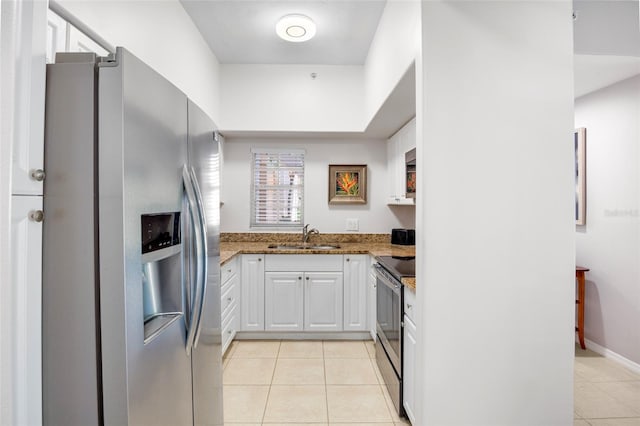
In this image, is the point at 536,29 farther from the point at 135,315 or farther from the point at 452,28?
the point at 135,315

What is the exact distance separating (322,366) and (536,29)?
262cm

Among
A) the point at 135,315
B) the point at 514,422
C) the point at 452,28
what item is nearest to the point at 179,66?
the point at 452,28

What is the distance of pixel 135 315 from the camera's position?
0.96 m

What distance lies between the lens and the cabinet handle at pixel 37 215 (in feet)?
2.85

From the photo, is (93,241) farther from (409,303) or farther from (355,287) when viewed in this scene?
(355,287)

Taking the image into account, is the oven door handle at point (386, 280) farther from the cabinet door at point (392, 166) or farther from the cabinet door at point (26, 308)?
the cabinet door at point (26, 308)

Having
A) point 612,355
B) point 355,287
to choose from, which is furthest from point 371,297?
point 612,355

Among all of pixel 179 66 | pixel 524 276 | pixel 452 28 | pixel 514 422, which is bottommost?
pixel 514 422

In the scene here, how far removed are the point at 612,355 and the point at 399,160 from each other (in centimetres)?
245

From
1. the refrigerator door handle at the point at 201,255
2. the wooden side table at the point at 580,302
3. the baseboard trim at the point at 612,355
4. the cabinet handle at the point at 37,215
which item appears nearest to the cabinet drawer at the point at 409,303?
the refrigerator door handle at the point at 201,255

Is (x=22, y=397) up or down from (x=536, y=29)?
down

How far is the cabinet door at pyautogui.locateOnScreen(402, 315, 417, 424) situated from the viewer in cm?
177

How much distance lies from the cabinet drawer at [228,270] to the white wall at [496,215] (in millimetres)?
1664

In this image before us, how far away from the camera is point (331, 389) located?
2.35 meters
